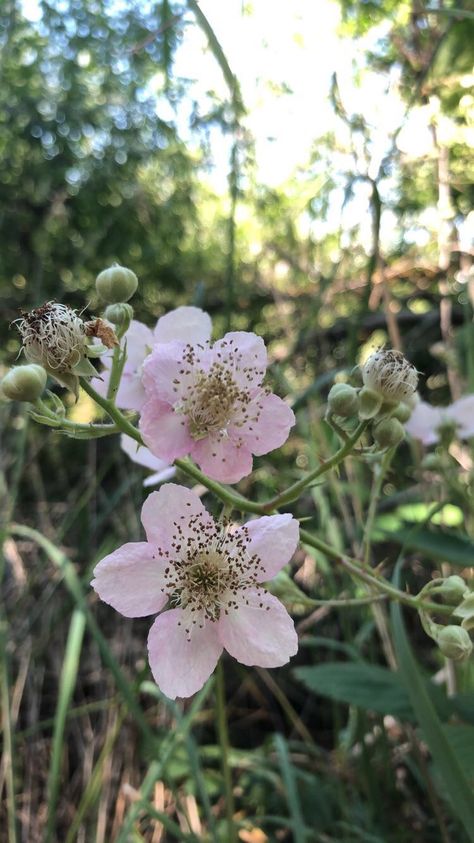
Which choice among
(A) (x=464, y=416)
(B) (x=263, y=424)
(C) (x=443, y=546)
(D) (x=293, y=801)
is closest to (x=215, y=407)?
(B) (x=263, y=424)

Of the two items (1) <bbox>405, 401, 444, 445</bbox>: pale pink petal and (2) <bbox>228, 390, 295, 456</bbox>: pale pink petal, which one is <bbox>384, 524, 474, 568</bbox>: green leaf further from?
(2) <bbox>228, 390, 295, 456</bbox>: pale pink petal

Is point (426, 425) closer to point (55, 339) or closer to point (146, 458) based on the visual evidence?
point (146, 458)

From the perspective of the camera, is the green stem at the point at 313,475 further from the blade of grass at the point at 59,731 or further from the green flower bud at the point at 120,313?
the blade of grass at the point at 59,731

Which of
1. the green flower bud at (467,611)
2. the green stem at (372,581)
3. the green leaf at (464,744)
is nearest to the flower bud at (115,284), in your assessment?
the green stem at (372,581)

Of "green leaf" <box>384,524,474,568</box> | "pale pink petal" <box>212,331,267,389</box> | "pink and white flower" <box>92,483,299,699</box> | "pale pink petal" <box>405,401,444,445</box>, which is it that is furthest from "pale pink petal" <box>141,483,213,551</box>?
"pale pink petal" <box>405,401,444,445</box>

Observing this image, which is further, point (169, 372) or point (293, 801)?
point (293, 801)

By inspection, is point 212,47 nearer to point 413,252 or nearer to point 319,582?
point 319,582
